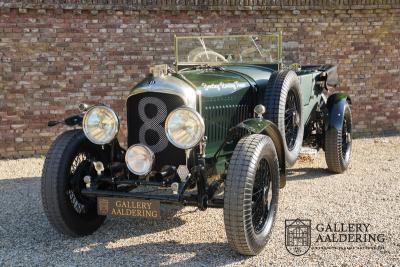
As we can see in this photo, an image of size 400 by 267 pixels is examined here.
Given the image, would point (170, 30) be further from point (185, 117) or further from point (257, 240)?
point (257, 240)

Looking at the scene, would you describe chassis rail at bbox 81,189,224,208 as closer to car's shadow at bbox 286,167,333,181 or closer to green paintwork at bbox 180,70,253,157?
green paintwork at bbox 180,70,253,157

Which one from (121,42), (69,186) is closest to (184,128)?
(69,186)

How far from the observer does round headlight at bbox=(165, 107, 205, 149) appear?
140 inches

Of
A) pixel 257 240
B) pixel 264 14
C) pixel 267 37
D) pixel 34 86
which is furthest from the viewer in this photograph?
pixel 264 14

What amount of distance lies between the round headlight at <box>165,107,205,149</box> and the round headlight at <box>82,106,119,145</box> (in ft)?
1.84

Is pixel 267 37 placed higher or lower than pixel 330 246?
higher

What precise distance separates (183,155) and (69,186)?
99 cm

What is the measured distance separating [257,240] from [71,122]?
2035 mm

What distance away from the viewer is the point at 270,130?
158 inches

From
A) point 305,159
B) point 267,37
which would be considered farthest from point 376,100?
point 267,37

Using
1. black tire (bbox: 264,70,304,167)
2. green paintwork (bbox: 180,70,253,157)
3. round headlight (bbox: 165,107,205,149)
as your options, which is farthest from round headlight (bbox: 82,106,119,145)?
black tire (bbox: 264,70,304,167)

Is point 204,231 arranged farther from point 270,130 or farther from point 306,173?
point 306,173

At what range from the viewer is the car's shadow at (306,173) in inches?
235

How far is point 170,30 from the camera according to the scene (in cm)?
758
